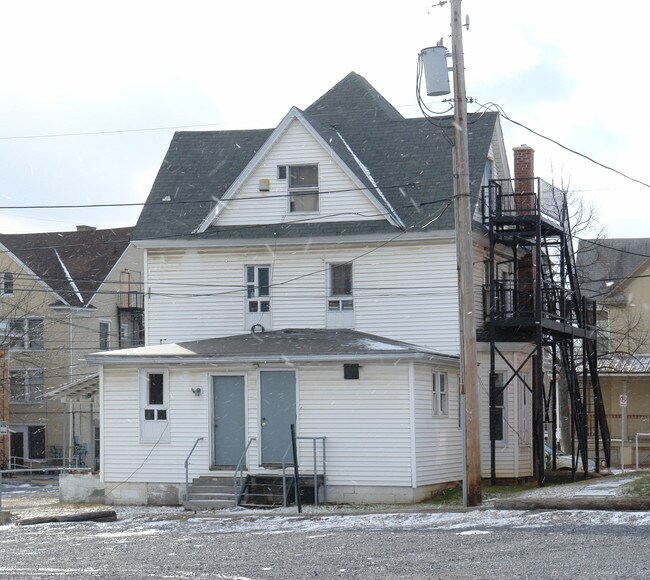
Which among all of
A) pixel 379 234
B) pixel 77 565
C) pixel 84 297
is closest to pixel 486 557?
pixel 77 565

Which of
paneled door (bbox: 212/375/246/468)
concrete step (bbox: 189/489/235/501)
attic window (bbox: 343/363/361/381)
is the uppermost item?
attic window (bbox: 343/363/361/381)

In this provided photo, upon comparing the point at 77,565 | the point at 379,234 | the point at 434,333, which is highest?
the point at 379,234

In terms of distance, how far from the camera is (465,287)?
21906 mm

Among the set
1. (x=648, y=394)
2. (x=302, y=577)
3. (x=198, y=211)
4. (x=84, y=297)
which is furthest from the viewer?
(x=84, y=297)

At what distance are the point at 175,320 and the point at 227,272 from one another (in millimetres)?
1934

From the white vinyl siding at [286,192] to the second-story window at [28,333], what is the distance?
25.6m

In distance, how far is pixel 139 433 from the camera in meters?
27.5

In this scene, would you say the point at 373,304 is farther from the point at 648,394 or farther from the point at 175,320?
the point at 648,394

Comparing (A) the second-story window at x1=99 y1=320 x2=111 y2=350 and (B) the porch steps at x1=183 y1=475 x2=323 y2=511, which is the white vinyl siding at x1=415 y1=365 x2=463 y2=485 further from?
(A) the second-story window at x1=99 y1=320 x2=111 y2=350

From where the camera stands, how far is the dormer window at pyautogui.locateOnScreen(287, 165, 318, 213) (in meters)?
30.3

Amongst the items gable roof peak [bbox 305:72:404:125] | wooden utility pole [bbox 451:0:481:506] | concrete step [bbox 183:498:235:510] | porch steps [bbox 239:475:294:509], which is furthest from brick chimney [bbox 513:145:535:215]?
concrete step [bbox 183:498:235:510]

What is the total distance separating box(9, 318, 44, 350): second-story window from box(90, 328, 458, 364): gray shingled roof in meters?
26.8

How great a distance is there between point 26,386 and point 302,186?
29.5 m

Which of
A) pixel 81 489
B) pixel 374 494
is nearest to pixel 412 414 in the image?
pixel 374 494
